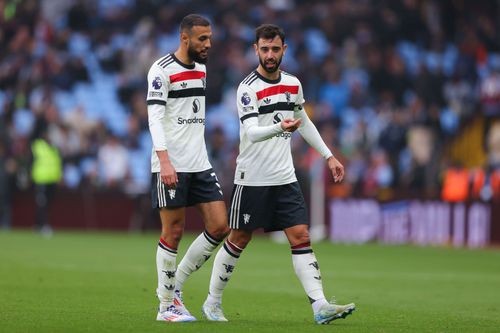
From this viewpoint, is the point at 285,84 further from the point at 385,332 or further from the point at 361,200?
the point at 361,200

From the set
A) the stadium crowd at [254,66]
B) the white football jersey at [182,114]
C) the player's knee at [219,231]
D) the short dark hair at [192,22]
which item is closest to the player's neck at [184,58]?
the white football jersey at [182,114]

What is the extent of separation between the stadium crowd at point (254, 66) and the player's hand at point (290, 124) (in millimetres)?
14843

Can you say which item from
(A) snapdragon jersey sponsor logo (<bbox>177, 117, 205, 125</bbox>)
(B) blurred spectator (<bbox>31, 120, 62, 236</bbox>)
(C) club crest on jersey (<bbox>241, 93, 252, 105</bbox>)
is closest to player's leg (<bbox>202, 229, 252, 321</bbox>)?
(A) snapdragon jersey sponsor logo (<bbox>177, 117, 205, 125</bbox>)

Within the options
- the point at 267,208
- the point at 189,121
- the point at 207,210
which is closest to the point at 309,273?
the point at 267,208

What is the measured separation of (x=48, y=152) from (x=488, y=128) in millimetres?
9465

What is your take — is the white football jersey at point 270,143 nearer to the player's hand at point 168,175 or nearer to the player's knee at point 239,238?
the player's knee at point 239,238

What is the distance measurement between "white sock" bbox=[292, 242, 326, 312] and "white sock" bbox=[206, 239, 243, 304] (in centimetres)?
55

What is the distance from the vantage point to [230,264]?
31.6 feet

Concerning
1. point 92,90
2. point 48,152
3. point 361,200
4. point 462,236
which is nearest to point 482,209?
point 462,236

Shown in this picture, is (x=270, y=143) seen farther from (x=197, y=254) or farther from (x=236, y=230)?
(x=197, y=254)

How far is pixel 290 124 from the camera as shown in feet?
28.4

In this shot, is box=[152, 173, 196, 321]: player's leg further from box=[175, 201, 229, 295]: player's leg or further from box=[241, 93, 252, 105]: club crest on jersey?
box=[241, 93, 252, 105]: club crest on jersey

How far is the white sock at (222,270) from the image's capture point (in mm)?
9625

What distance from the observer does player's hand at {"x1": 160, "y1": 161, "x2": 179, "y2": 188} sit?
29.3ft
